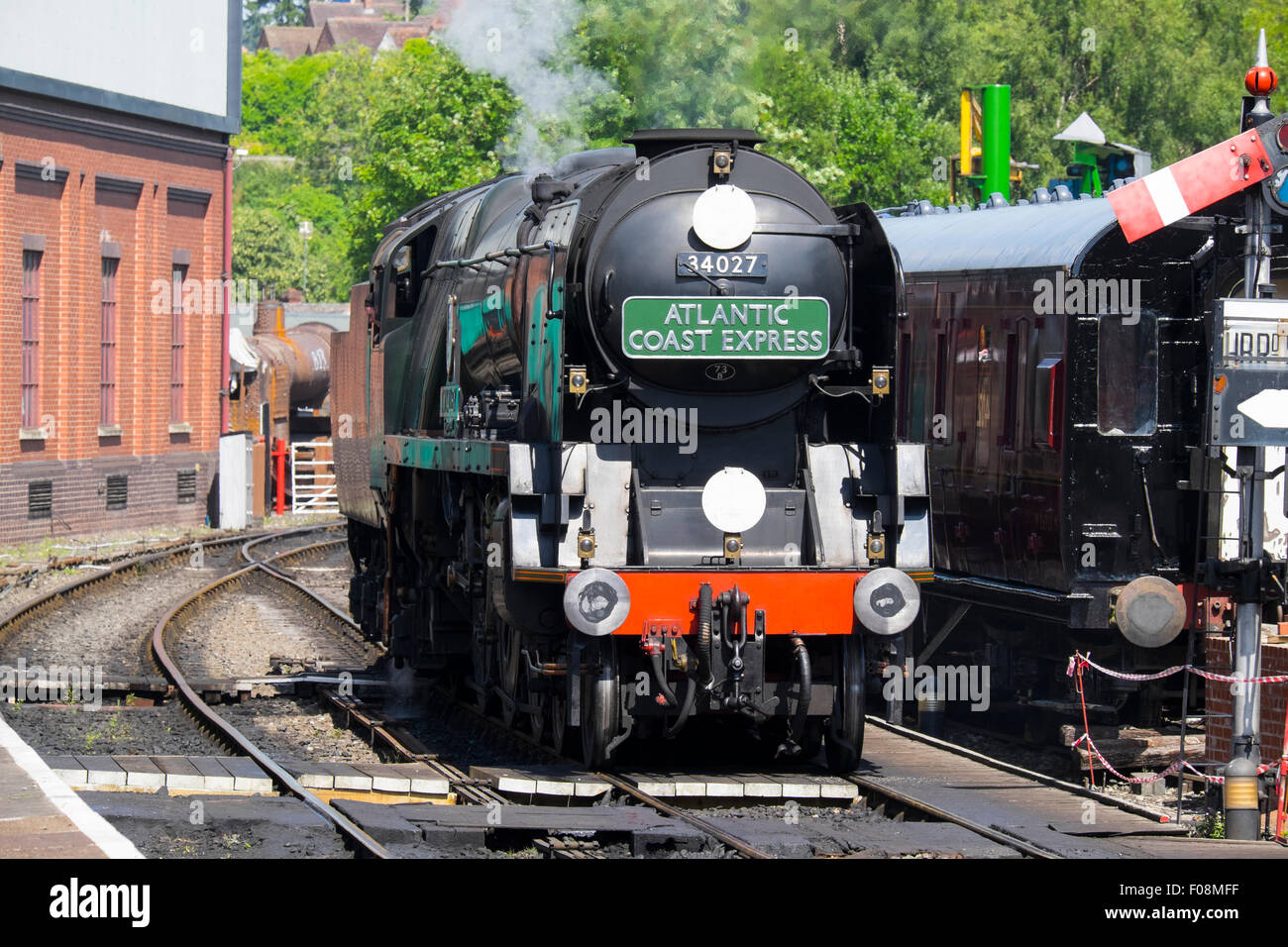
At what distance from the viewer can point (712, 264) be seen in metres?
10.5

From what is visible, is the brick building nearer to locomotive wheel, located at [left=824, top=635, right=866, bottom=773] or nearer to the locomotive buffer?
locomotive wheel, located at [left=824, top=635, right=866, bottom=773]

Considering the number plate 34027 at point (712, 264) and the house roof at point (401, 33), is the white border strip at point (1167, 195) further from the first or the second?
the house roof at point (401, 33)

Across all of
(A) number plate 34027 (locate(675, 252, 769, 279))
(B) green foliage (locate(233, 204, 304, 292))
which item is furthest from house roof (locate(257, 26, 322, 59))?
(A) number plate 34027 (locate(675, 252, 769, 279))

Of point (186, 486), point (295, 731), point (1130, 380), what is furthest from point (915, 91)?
point (1130, 380)

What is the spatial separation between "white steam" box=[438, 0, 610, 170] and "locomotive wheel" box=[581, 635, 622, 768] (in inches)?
284

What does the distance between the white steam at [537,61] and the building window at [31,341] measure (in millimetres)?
10105

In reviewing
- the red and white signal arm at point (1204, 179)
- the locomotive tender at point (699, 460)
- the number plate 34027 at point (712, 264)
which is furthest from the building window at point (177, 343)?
the red and white signal arm at point (1204, 179)

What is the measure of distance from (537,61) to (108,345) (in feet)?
47.7

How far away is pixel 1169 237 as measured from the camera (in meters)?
11.9

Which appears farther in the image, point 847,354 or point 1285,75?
point 1285,75

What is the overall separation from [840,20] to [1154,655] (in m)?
42.0

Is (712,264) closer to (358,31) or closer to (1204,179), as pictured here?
(1204,179)
